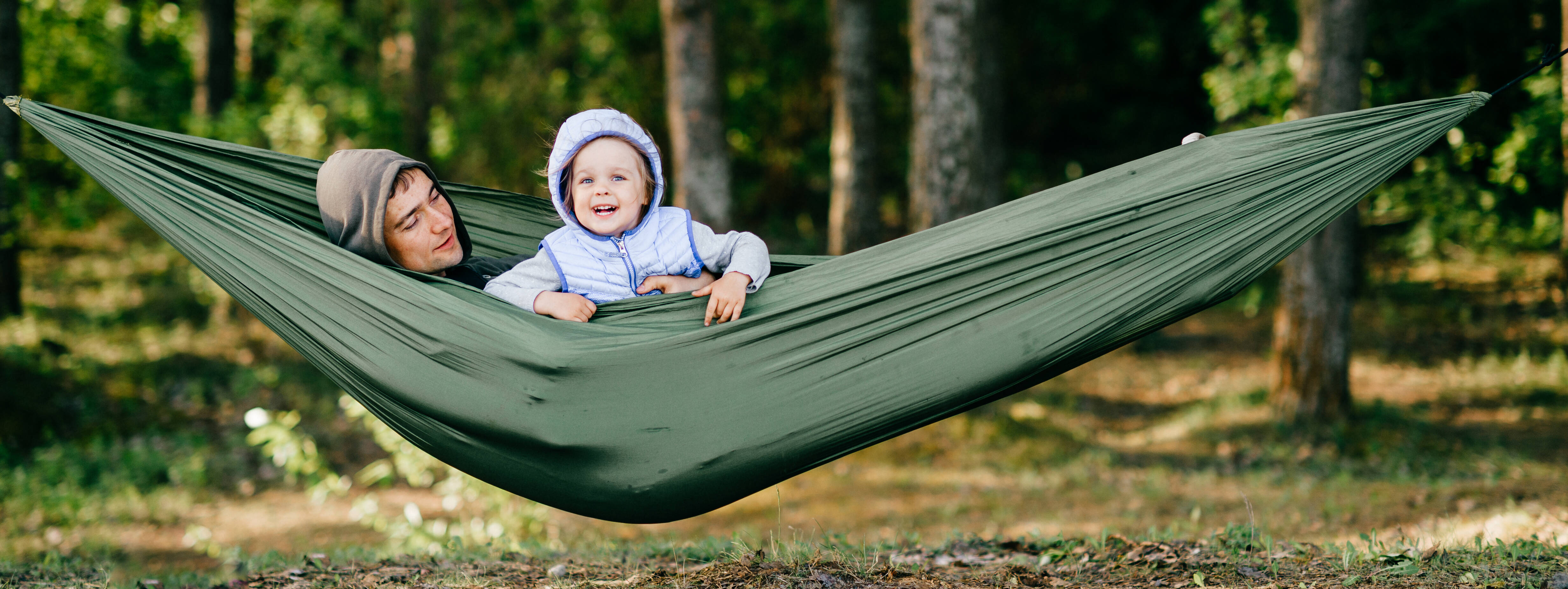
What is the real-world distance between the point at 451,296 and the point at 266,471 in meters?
4.64

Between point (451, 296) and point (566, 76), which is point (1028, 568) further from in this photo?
point (566, 76)

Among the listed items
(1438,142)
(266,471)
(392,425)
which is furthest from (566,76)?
(392,425)

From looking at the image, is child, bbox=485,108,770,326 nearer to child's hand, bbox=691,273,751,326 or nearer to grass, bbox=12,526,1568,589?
child's hand, bbox=691,273,751,326

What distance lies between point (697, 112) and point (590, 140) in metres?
4.12

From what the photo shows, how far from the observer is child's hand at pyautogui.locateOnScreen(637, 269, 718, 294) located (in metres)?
2.32

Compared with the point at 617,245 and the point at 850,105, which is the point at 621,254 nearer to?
the point at 617,245

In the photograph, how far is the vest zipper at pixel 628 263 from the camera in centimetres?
229

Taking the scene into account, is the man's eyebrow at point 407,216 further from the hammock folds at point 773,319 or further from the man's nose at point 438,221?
the hammock folds at point 773,319

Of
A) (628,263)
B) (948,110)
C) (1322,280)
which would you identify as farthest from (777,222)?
(628,263)

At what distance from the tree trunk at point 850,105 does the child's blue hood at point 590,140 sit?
5.94m

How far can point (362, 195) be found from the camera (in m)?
2.32

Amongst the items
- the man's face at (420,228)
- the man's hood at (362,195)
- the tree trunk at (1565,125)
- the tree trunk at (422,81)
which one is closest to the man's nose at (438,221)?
the man's face at (420,228)

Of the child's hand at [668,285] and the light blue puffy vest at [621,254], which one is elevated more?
the light blue puffy vest at [621,254]

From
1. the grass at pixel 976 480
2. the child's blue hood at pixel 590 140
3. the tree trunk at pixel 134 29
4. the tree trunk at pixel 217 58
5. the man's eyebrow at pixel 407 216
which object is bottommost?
the grass at pixel 976 480
